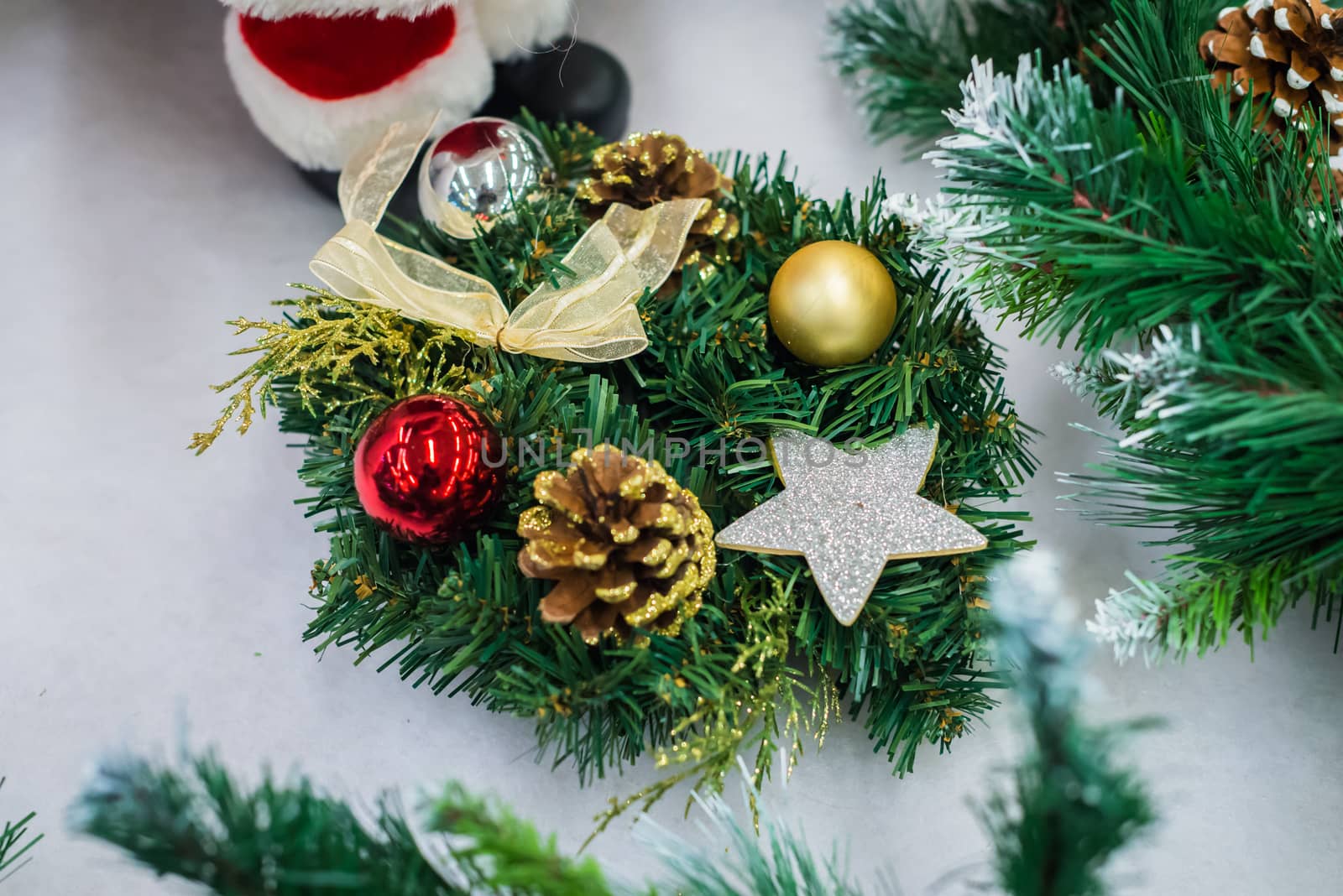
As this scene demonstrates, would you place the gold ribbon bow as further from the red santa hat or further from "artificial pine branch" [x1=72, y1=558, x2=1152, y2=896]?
"artificial pine branch" [x1=72, y1=558, x2=1152, y2=896]

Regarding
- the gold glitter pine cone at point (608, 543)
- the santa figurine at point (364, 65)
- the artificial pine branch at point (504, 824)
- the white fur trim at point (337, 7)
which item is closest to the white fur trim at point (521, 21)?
the santa figurine at point (364, 65)

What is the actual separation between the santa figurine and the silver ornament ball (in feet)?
0.19

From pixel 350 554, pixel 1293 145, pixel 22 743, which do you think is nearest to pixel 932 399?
pixel 1293 145

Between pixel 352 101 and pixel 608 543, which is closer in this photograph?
pixel 608 543

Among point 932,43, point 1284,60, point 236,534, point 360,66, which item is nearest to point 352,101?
point 360,66

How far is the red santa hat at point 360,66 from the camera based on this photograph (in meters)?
0.62

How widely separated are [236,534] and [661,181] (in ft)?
1.20

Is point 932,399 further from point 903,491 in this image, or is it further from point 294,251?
point 294,251

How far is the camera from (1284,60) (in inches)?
20.0

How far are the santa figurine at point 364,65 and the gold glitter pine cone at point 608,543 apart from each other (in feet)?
1.01

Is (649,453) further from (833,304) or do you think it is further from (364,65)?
(364,65)

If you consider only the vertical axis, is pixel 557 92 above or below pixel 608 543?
above

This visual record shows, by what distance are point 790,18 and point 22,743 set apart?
791 mm

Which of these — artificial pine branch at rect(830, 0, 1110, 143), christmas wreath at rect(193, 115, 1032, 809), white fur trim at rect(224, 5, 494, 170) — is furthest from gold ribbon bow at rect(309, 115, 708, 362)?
artificial pine branch at rect(830, 0, 1110, 143)
